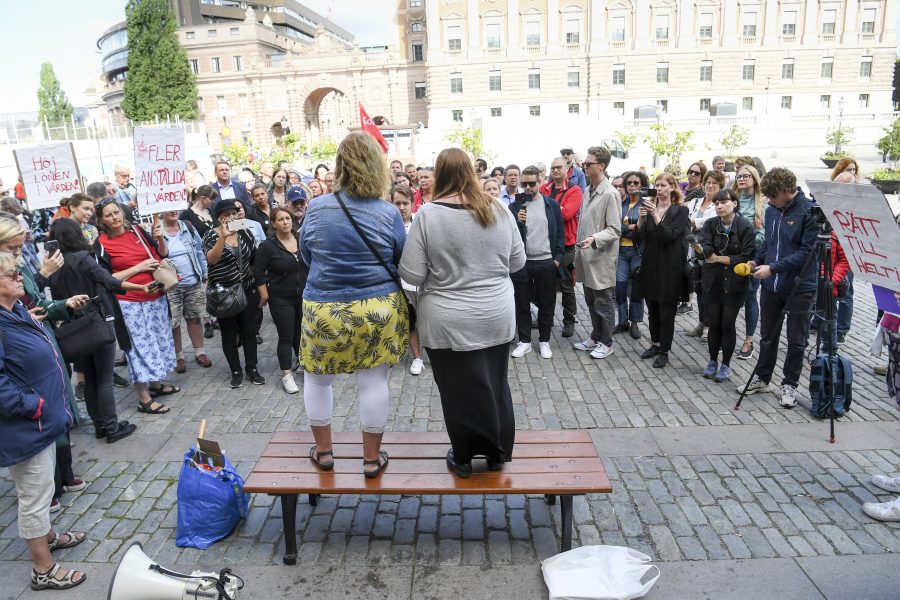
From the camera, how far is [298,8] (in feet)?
342

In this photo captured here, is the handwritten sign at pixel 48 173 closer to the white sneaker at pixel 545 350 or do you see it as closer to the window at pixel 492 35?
the white sneaker at pixel 545 350

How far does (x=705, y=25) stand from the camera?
55.1 metres

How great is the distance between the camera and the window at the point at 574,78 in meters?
57.3

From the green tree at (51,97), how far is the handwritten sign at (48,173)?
96227 mm

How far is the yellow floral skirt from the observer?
10.5 ft

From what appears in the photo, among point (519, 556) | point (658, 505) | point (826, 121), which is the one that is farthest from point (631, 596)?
point (826, 121)

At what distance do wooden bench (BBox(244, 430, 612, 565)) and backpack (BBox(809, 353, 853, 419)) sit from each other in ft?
8.31

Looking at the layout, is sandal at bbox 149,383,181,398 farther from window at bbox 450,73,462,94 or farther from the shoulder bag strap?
window at bbox 450,73,462,94

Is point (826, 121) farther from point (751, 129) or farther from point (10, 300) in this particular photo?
point (10, 300)

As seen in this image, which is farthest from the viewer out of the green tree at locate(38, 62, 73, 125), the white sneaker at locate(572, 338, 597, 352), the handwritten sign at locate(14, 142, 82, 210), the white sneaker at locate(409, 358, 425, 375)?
the green tree at locate(38, 62, 73, 125)

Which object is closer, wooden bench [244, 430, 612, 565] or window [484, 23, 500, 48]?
wooden bench [244, 430, 612, 565]

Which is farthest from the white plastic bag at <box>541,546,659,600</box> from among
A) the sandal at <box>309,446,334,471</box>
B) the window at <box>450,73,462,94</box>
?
the window at <box>450,73,462,94</box>

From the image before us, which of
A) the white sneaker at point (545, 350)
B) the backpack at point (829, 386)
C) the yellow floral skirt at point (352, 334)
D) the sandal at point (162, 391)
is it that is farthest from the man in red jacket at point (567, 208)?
the sandal at point (162, 391)

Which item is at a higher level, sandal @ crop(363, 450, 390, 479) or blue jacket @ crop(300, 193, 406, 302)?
blue jacket @ crop(300, 193, 406, 302)
